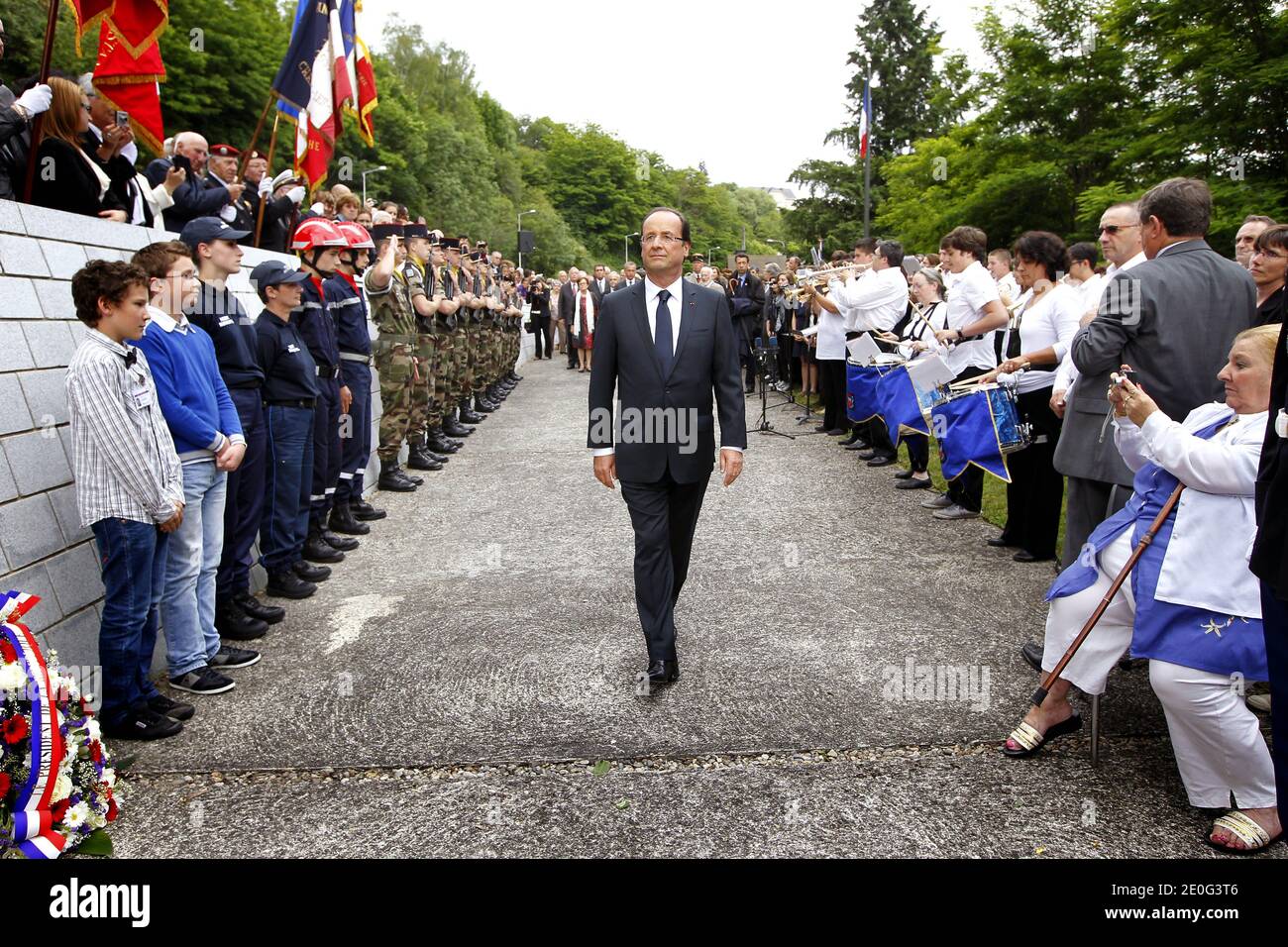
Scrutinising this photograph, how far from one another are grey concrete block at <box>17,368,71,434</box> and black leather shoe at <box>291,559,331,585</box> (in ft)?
7.15

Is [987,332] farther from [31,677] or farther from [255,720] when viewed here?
[31,677]

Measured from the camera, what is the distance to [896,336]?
9.82 m

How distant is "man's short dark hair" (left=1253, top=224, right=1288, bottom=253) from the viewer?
14.9 ft

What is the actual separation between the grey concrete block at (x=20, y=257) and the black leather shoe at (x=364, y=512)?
3.90 meters

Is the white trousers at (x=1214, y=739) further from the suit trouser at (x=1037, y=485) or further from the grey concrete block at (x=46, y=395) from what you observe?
the grey concrete block at (x=46, y=395)

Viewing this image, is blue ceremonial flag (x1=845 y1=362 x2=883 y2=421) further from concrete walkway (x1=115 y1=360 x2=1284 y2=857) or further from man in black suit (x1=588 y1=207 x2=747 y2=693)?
man in black suit (x1=588 y1=207 x2=747 y2=693)

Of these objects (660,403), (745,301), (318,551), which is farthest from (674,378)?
(745,301)

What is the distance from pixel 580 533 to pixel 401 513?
1971mm

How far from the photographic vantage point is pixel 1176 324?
14.5 ft

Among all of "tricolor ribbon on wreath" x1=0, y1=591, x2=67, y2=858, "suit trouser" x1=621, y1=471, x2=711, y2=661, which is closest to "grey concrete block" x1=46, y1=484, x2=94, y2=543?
"tricolor ribbon on wreath" x1=0, y1=591, x2=67, y2=858

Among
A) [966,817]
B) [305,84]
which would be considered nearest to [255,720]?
[966,817]

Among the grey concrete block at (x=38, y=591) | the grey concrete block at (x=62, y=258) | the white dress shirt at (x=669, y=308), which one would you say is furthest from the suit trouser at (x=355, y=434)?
the white dress shirt at (x=669, y=308)

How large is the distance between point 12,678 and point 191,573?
5.96 ft

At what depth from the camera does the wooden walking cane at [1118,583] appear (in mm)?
3465
